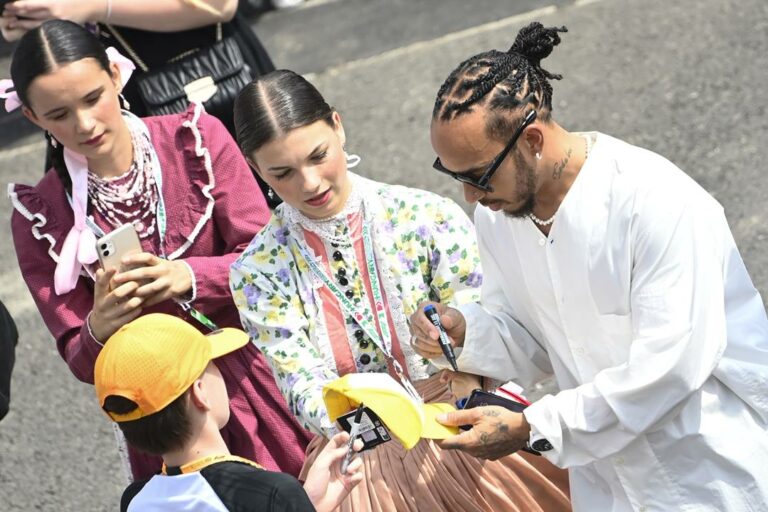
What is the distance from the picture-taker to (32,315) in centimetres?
638

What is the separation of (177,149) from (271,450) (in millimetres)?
1010

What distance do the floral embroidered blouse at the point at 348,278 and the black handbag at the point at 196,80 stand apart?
974mm

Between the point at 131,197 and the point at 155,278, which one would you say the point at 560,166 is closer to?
the point at 155,278

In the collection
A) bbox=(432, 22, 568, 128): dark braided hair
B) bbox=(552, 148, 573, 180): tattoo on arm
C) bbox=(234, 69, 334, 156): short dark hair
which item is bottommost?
bbox=(234, 69, 334, 156): short dark hair

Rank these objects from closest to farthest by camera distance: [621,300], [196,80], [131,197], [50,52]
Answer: [621,300]
[50,52]
[131,197]
[196,80]

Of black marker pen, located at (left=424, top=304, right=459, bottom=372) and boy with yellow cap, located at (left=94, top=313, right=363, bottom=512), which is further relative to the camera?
black marker pen, located at (left=424, top=304, right=459, bottom=372)

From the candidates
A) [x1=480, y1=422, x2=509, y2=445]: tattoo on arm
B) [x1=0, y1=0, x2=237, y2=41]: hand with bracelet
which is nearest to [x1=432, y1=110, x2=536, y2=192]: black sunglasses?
[x1=480, y1=422, x2=509, y2=445]: tattoo on arm

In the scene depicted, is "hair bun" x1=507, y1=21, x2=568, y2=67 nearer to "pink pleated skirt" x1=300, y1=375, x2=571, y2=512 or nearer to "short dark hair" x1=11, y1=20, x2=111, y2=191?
"pink pleated skirt" x1=300, y1=375, x2=571, y2=512

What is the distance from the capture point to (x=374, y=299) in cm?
329

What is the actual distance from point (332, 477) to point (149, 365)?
22.3 inches

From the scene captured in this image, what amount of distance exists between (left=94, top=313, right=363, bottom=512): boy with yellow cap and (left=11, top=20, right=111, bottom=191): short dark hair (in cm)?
103

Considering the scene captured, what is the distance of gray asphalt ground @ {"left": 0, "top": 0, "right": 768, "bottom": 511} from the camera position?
538cm

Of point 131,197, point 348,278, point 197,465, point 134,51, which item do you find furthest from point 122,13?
point 197,465

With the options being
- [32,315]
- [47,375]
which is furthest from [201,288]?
[32,315]
